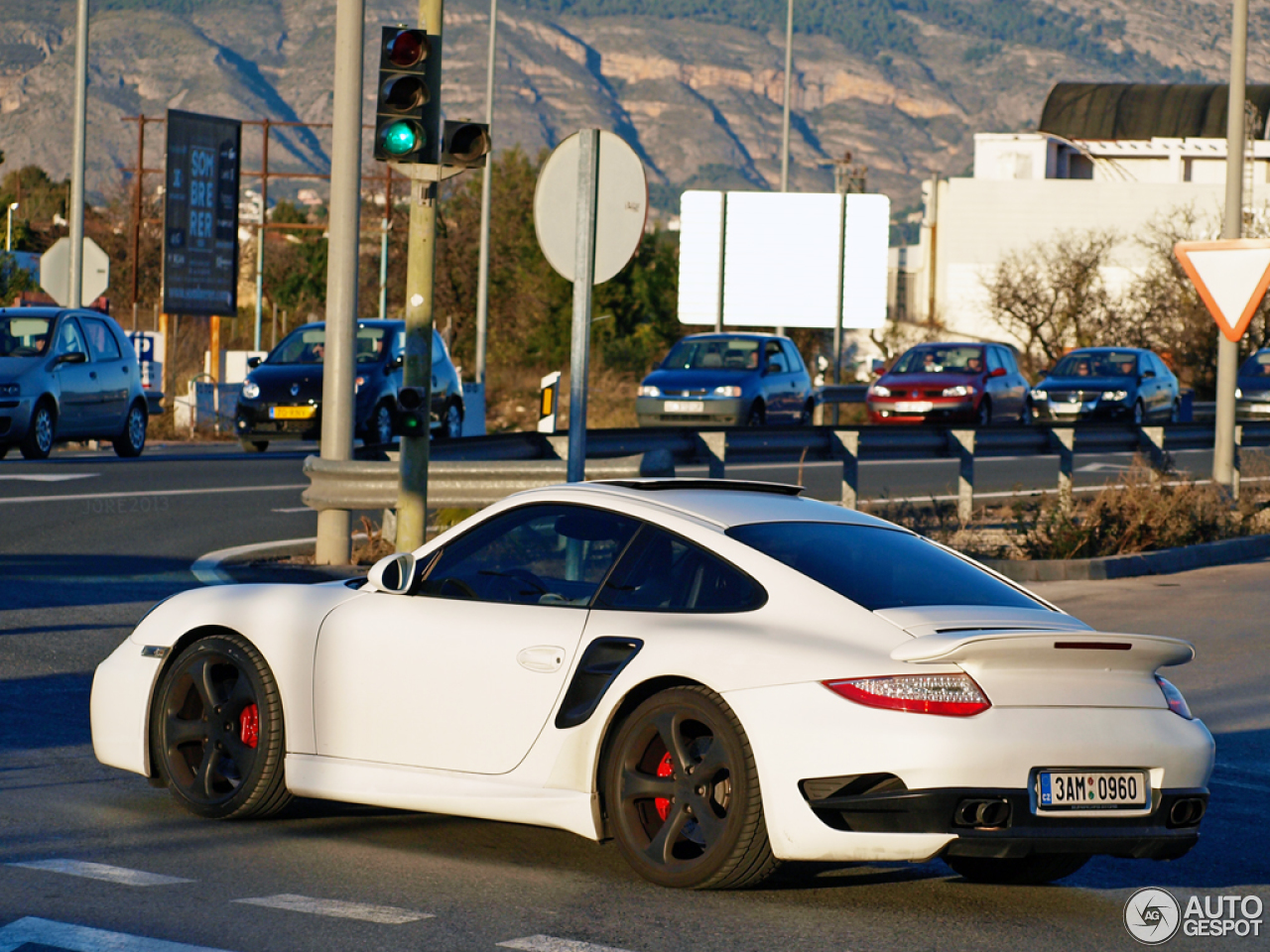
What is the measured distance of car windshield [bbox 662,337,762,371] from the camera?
30344 millimetres

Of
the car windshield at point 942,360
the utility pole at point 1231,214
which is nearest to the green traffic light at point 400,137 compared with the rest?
the utility pole at point 1231,214

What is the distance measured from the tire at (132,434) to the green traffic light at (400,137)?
1445 cm

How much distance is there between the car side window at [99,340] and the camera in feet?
78.6

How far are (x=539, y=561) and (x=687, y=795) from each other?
1391 mm

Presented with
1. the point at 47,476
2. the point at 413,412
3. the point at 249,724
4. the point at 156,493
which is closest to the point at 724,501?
the point at 249,724

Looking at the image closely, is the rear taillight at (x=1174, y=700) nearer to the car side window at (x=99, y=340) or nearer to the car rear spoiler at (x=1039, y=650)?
the car rear spoiler at (x=1039, y=650)

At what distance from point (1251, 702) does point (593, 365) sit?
145ft

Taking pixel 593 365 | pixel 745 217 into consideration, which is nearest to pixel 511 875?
pixel 745 217

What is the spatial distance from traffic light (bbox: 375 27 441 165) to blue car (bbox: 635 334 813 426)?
17.7 metres

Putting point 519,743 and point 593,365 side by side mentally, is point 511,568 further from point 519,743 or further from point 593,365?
point 593,365

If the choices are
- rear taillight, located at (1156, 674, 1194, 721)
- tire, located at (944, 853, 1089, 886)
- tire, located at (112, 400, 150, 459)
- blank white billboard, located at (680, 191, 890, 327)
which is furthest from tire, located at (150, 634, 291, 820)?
blank white billboard, located at (680, 191, 890, 327)

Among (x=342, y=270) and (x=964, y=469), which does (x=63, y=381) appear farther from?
(x=964, y=469)

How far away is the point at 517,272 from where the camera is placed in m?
65.9

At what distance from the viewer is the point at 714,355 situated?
30734 millimetres
